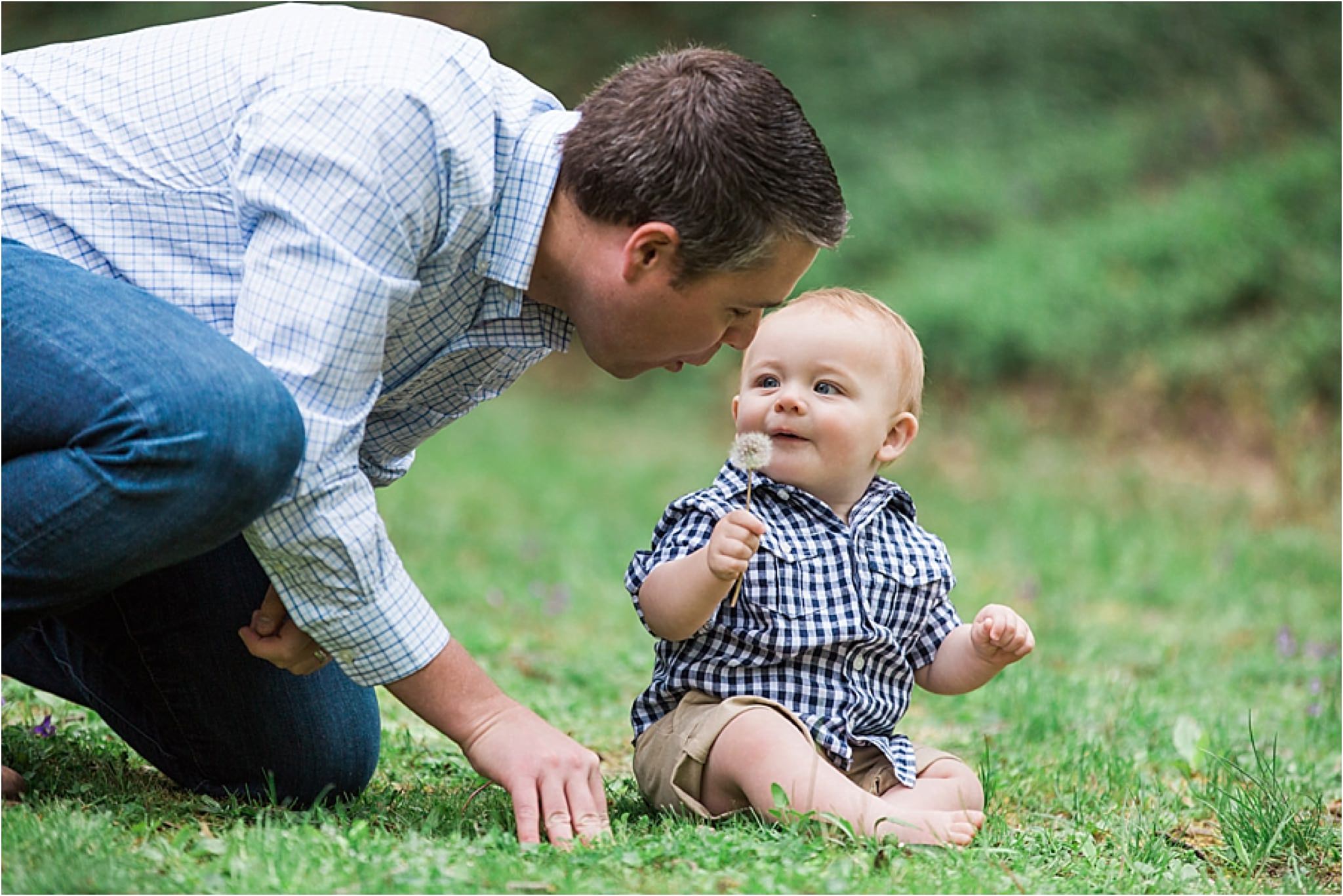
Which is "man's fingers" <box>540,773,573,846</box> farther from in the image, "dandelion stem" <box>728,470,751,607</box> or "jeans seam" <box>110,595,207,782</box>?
"jeans seam" <box>110,595,207,782</box>

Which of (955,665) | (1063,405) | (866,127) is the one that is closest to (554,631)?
(955,665)

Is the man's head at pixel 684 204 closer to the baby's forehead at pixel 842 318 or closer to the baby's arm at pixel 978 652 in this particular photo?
the baby's forehead at pixel 842 318

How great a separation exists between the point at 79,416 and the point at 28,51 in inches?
36.3

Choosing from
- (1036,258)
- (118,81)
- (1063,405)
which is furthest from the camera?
(1036,258)

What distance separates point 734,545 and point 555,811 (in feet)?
1.57

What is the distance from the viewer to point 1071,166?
10844 mm

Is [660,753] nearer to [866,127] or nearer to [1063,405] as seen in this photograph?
[1063,405]

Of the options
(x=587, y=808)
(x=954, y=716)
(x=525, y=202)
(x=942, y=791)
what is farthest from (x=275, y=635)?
(x=954, y=716)

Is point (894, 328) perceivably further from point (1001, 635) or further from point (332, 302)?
point (332, 302)

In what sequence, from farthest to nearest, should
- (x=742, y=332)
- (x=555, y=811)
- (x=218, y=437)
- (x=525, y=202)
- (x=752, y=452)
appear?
1. (x=752, y=452)
2. (x=742, y=332)
3. (x=525, y=202)
4. (x=555, y=811)
5. (x=218, y=437)

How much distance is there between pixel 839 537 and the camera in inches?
103

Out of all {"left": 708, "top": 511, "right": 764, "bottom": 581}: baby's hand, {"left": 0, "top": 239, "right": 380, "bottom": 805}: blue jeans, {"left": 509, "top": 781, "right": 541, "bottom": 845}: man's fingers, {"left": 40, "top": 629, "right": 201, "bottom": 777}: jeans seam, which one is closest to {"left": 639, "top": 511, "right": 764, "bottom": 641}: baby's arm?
{"left": 708, "top": 511, "right": 764, "bottom": 581}: baby's hand

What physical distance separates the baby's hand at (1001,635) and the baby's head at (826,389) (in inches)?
12.8

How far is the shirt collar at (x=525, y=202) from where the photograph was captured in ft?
7.50
